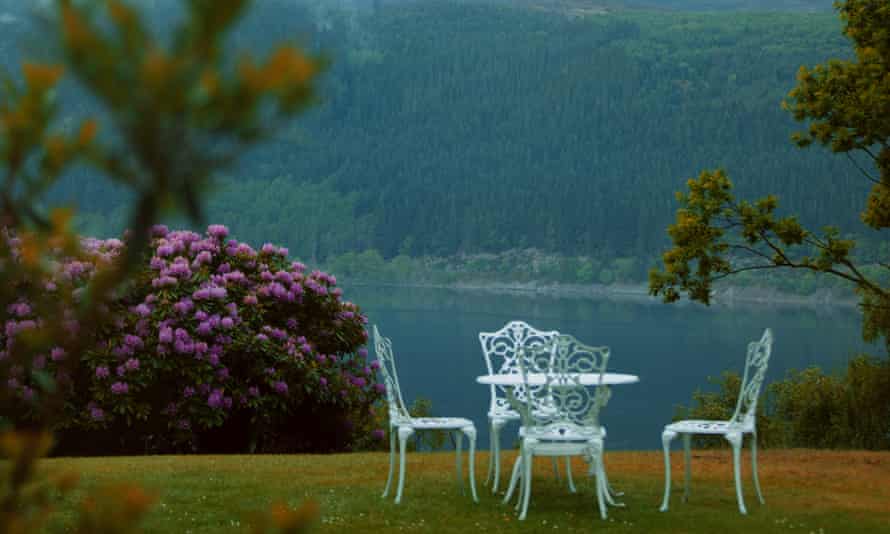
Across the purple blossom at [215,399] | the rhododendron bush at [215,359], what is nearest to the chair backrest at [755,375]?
the rhododendron bush at [215,359]

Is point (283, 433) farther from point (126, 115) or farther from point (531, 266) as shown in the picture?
point (531, 266)

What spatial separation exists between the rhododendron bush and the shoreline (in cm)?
8062

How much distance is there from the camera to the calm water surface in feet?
137

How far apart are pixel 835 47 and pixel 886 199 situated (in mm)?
98838

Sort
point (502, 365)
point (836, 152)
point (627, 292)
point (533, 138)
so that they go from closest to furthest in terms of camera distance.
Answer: point (502, 365) < point (836, 152) < point (627, 292) < point (533, 138)

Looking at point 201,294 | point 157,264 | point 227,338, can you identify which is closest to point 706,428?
point 227,338

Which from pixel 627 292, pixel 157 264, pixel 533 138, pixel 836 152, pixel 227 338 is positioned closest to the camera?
pixel 836 152

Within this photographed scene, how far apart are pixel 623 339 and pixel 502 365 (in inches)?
2354

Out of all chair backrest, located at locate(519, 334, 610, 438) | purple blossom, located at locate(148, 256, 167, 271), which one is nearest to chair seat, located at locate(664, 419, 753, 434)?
chair backrest, located at locate(519, 334, 610, 438)

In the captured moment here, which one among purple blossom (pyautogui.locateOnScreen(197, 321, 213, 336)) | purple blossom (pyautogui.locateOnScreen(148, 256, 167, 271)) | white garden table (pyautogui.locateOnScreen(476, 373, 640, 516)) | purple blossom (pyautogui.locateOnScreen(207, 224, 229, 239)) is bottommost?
white garden table (pyautogui.locateOnScreen(476, 373, 640, 516))

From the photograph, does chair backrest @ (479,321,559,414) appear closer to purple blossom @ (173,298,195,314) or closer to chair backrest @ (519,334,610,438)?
chair backrest @ (519,334,610,438)

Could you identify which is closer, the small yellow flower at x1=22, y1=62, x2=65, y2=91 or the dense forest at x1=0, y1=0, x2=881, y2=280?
the small yellow flower at x1=22, y1=62, x2=65, y2=91

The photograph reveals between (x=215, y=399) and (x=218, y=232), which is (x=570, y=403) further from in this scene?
(x=218, y=232)

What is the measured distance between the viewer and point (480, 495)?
253 inches
